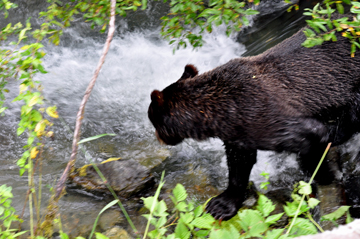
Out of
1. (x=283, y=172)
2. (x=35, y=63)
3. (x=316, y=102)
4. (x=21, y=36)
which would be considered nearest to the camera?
(x=35, y=63)

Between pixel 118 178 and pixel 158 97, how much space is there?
1.17 m

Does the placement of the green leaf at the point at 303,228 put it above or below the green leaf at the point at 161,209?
below

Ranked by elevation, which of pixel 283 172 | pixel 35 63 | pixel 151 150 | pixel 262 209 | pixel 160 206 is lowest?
pixel 283 172

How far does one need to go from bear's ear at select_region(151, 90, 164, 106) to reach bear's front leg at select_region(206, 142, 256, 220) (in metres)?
0.86

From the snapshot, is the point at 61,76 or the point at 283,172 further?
the point at 61,76

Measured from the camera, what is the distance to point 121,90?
648 centimetres

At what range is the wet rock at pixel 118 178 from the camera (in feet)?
12.3

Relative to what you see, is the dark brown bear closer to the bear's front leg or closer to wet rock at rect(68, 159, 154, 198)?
the bear's front leg

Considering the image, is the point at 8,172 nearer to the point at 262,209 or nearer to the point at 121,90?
the point at 121,90

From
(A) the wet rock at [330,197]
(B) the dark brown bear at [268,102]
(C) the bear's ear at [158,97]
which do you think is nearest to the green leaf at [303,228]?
(B) the dark brown bear at [268,102]

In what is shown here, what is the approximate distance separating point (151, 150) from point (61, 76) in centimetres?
292

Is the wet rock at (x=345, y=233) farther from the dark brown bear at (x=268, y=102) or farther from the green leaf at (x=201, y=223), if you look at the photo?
the dark brown bear at (x=268, y=102)

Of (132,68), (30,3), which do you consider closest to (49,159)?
(132,68)

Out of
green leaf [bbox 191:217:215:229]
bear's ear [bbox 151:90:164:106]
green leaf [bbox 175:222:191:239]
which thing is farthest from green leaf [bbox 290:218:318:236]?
bear's ear [bbox 151:90:164:106]
